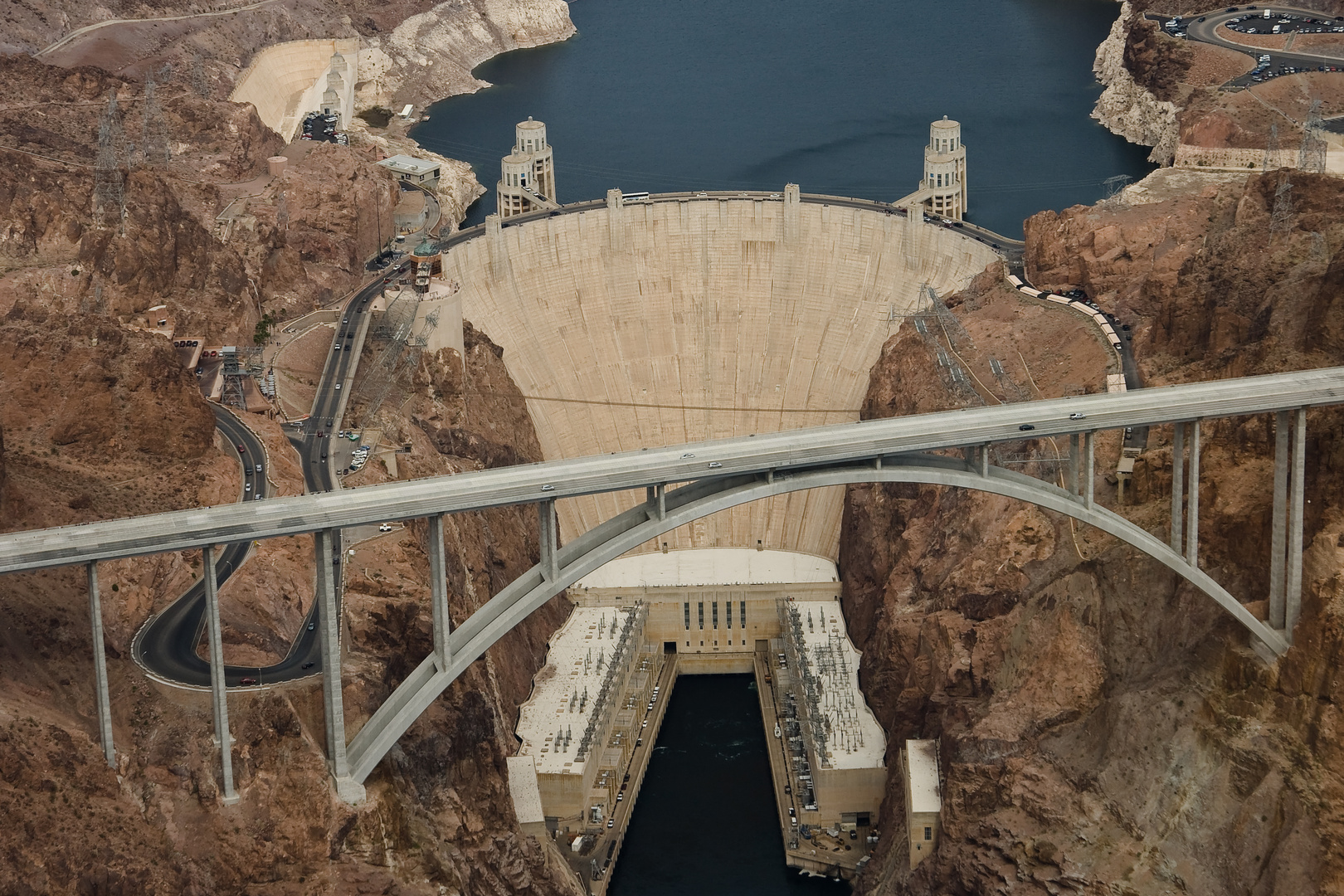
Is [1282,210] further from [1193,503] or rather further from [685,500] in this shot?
[685,500]

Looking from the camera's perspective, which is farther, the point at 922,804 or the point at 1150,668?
the point at 922,804

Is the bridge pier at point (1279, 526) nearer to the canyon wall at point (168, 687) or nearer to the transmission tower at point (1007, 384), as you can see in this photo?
the transmission tower at point (1007, 384)

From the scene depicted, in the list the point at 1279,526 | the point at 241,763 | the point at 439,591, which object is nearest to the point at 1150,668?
the point at 1279,526

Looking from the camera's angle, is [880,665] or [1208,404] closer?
[1208,404]

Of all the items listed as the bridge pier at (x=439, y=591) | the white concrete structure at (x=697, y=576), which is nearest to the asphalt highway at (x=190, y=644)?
the bridge pier at (x=439, y=591)

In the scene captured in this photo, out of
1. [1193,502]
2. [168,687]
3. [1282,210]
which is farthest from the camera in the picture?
[1282,210]

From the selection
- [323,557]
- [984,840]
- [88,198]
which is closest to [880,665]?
[984,840]

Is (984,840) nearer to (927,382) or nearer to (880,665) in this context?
(880,665)
